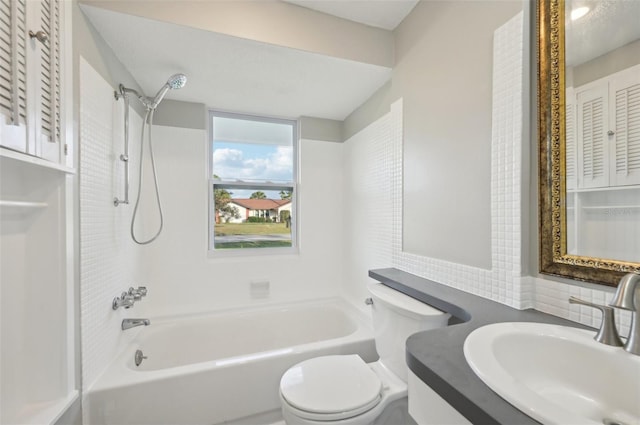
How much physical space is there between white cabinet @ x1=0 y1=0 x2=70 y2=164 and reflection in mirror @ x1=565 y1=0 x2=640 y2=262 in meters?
1.77

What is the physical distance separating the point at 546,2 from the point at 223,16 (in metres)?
1.47

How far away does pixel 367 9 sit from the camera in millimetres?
1601

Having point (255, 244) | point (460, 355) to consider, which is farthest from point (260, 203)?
point (460, 355)

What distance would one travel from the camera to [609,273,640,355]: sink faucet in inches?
24.9

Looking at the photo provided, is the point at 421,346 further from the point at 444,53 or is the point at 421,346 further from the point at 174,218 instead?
the point at 174,218

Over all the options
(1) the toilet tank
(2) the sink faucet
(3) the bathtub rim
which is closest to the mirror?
(2) the sink faucet

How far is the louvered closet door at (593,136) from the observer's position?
821mm

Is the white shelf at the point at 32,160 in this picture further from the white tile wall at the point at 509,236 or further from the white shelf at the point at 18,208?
the white tile wall at the point at 509,236

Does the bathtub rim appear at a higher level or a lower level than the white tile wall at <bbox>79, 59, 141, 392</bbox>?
lower

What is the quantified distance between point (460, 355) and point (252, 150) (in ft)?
7.81

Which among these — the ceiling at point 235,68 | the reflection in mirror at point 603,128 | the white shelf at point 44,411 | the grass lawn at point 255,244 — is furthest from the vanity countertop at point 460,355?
the grass lawn at point 255,244

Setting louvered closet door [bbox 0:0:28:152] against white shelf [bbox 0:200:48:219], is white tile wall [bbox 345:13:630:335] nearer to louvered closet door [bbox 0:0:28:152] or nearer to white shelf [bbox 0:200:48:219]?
louvered closet door [bbox 0:0:28:152]

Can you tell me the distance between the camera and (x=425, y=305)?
1.22 metres

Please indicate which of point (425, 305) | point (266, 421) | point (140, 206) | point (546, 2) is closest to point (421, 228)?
point (425, 305)
